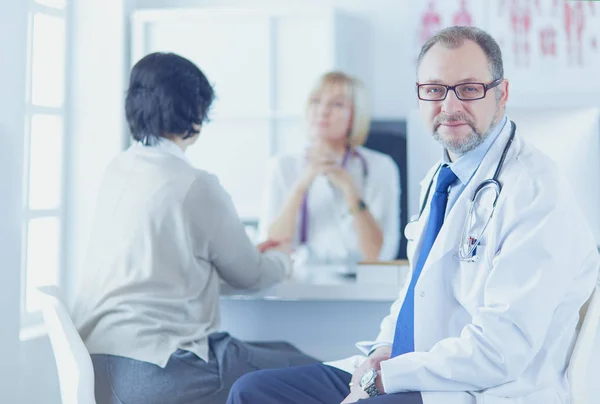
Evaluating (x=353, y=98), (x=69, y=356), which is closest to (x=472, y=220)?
(x=69, y=356)

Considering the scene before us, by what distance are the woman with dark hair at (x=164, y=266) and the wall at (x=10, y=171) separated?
0.38 metres

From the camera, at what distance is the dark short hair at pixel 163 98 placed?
2061 mm

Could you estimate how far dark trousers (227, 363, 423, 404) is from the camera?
5.12 ft

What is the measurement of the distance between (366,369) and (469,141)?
1.62ft

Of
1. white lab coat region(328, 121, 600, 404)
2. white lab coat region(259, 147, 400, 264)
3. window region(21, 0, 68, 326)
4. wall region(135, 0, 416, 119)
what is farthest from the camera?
wall region(135, 0, 416, 119)

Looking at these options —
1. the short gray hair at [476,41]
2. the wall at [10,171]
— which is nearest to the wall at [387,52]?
the wall at [10,171]

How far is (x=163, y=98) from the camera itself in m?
2.06

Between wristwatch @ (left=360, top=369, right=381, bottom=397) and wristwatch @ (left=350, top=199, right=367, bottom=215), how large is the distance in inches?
71.5

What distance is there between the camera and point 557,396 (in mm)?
1392

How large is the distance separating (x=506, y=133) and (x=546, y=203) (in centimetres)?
22

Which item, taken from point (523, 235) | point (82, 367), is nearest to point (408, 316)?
point (523, 235)

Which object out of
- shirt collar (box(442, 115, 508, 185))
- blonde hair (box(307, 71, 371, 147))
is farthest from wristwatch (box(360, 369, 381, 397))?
blonde hair (box(307, 71, 371, 147))

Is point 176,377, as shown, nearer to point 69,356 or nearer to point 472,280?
point 69,356

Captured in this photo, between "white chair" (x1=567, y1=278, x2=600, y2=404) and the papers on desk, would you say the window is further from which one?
"white chair" (x1=567, y1=278, x2=600, y2=404)
